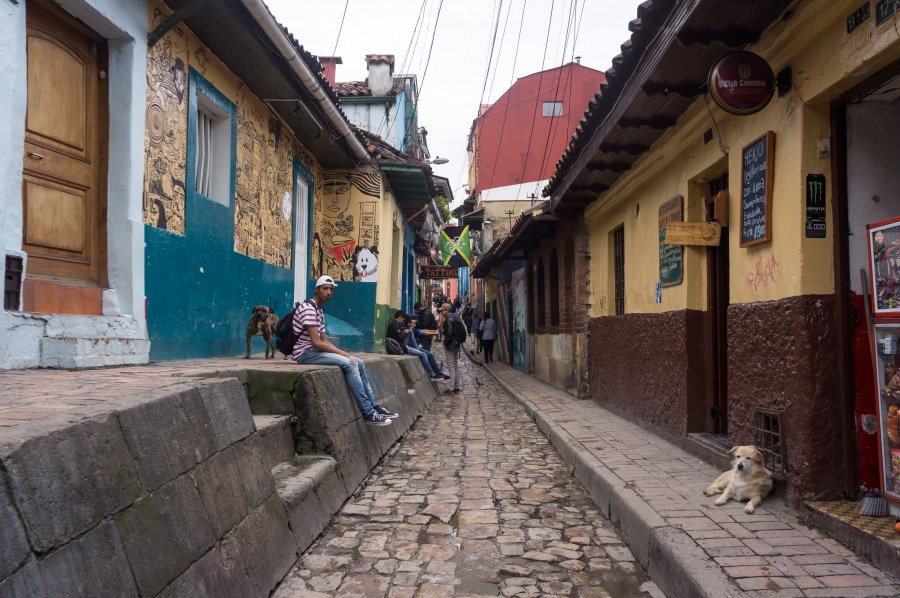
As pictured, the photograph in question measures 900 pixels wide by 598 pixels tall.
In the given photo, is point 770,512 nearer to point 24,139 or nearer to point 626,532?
point 626,532

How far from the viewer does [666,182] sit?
307 inches

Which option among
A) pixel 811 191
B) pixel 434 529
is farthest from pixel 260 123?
pixel 811 191

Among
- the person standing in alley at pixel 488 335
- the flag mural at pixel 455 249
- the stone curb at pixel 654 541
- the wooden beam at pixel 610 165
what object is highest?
the flag mural at pixel 455 249

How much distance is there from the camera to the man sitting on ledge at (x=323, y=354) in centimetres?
657

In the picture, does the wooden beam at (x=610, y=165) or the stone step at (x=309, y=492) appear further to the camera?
the wooden beam at (x=610, y=165)

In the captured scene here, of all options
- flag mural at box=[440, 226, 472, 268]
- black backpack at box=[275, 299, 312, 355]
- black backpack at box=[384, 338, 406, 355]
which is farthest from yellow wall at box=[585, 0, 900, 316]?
flag mural at box=[440, 226, 472, 268]

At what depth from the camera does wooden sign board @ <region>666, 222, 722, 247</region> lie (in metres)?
6.41

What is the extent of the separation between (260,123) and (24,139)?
15.0 feet

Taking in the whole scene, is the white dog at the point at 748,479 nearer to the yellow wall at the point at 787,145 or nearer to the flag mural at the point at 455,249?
the yellow wall at the point at 787,145

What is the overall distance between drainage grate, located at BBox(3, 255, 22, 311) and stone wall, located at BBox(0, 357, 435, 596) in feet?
5.33

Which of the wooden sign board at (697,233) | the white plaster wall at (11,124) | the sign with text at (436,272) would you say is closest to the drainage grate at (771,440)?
the wooden sign board at (697,233)

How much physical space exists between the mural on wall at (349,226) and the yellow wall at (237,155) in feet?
4.32

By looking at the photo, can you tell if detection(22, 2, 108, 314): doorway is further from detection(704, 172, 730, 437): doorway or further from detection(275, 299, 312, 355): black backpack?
detection(704, 172, 730, 437): doorway

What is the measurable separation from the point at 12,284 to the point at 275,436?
7.22 feet
